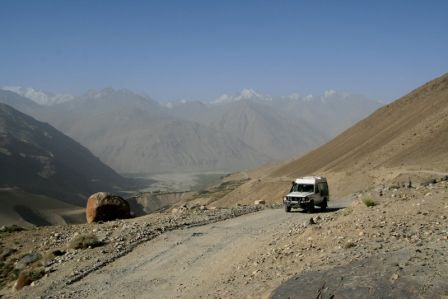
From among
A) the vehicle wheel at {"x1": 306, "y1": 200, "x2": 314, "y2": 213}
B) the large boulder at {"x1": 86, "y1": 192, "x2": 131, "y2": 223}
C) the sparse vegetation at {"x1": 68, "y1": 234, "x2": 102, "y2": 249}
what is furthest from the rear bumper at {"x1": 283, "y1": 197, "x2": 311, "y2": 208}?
the large boulder at {"x1": 86, "y1": 192, "x2": 131, "y2": 223}

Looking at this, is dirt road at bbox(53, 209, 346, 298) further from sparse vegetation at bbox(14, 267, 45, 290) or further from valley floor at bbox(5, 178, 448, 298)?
sparse vegetation at bbox(14, 267, 45, 290)

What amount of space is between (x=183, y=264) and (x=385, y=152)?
49.4 m

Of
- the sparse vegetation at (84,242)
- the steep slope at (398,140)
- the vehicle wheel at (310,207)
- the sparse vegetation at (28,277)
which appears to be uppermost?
the steep slope at (398,140)

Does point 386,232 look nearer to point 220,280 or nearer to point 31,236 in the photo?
point 220,280

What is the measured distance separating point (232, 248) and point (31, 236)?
39.3 feet

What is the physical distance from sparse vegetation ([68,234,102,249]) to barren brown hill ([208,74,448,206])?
27665 millimetres

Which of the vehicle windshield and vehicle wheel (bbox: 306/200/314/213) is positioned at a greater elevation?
the vehicle windshield

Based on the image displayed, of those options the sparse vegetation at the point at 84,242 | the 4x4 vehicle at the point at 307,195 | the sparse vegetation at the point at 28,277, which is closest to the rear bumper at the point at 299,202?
the 4x4 vehicle at the point at 307,195

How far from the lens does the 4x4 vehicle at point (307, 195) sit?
23.8m

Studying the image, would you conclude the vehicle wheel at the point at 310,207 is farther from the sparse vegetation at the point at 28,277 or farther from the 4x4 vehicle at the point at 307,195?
the sparse vegetation at the point at 28,277

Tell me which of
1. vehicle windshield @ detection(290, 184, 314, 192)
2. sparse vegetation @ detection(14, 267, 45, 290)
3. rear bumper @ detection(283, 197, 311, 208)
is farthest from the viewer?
vehicle windshield @ detection(290, 184, 314, 192)

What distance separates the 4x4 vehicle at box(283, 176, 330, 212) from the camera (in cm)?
2383

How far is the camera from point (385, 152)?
199 ft

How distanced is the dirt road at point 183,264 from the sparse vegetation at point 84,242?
2148 millimetres
